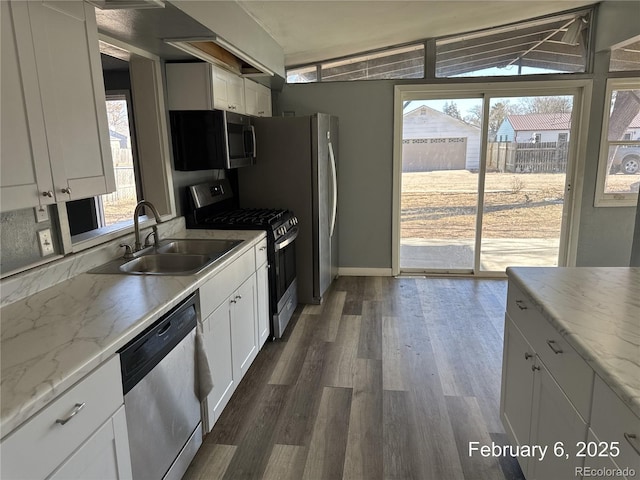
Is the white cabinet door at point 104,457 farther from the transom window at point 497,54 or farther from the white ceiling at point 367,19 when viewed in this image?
the transom window at point 497,54

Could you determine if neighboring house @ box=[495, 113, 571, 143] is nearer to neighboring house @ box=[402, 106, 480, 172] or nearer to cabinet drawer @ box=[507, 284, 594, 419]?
neighboring house @ box=[402, 106, 480, 172]

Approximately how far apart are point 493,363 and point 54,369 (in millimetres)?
2696

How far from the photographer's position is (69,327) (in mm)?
1412

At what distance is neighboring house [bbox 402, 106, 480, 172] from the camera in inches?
184

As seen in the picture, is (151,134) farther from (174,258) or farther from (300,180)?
(300,180)

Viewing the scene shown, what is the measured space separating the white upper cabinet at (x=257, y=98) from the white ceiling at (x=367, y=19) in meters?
0.44

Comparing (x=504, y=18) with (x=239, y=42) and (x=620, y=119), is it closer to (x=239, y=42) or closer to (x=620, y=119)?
(x=620, y=119)

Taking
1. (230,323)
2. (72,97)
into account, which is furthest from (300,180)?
(72,97)

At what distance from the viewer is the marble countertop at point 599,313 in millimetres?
1136

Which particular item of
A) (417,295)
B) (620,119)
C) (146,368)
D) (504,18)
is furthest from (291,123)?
(620,119)

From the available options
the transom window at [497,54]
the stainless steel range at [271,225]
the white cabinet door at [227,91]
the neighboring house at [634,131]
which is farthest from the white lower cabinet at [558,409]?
the neighboring house at [634,131]

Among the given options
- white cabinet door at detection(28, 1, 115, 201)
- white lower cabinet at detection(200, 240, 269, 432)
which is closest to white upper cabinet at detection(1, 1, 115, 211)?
white cabinet door at detection(28, 1, 115, 201)

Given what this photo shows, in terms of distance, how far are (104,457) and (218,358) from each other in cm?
94

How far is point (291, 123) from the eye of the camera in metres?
3.74
